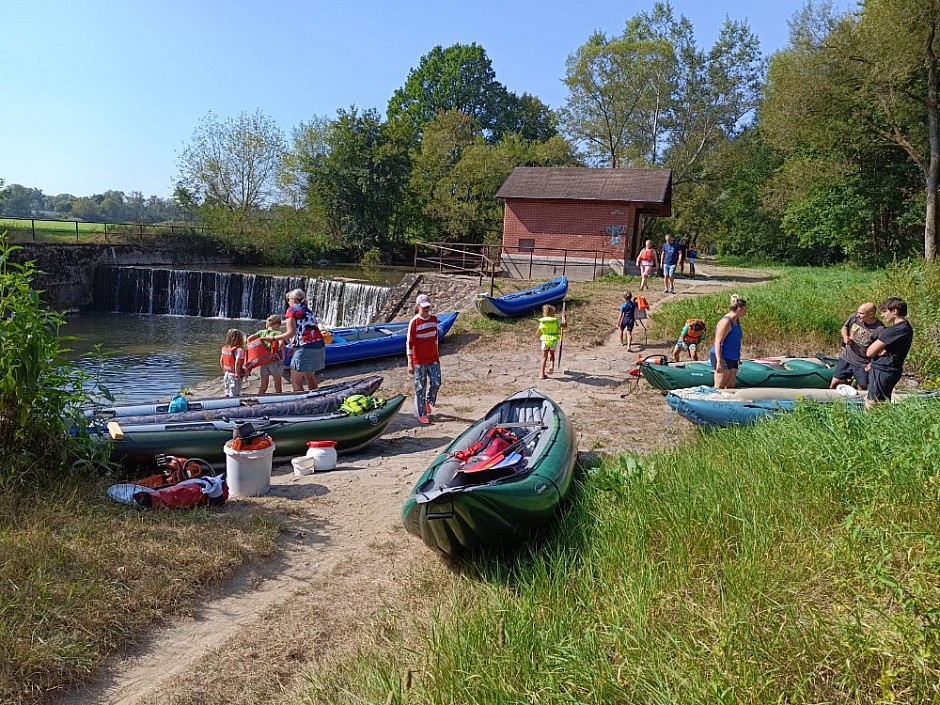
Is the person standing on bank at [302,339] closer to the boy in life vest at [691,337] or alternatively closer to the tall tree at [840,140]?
the boy in life vest at [691,337]

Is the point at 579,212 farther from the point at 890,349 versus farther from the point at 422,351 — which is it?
the point at 890,349

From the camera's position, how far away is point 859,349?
8.12m

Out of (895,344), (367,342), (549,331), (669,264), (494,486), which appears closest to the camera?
(494,486)

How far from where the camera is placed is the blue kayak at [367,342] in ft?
47.7

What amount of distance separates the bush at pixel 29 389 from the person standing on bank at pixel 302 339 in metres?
4.08

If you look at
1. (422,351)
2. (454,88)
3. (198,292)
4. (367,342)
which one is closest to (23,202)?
(454,88)

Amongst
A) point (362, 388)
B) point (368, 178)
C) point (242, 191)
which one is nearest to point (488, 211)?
point (368, 178)

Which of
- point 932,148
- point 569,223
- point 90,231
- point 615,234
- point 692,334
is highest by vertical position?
point 932,148

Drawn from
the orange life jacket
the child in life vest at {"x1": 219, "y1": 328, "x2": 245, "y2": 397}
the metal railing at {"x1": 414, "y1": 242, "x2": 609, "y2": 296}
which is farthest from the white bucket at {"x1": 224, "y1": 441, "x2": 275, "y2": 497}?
the metal railing at {"x1": 414, "y1": 242, "x2": 609, "y2": 296}

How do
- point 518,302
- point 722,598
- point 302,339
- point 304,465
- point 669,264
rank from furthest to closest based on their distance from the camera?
point 669,264, point 518,302, point 302,339, point 304,465, point 722,598

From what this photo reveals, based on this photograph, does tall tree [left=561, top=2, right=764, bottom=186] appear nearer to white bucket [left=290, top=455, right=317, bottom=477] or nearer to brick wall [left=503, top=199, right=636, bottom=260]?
brick wall [left=503, top=199, right=636, bottom=260]

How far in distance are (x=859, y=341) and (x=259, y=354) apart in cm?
855

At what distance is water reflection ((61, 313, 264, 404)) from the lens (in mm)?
15477

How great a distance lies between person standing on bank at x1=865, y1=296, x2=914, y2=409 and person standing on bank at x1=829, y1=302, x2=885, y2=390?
0.93 ft
